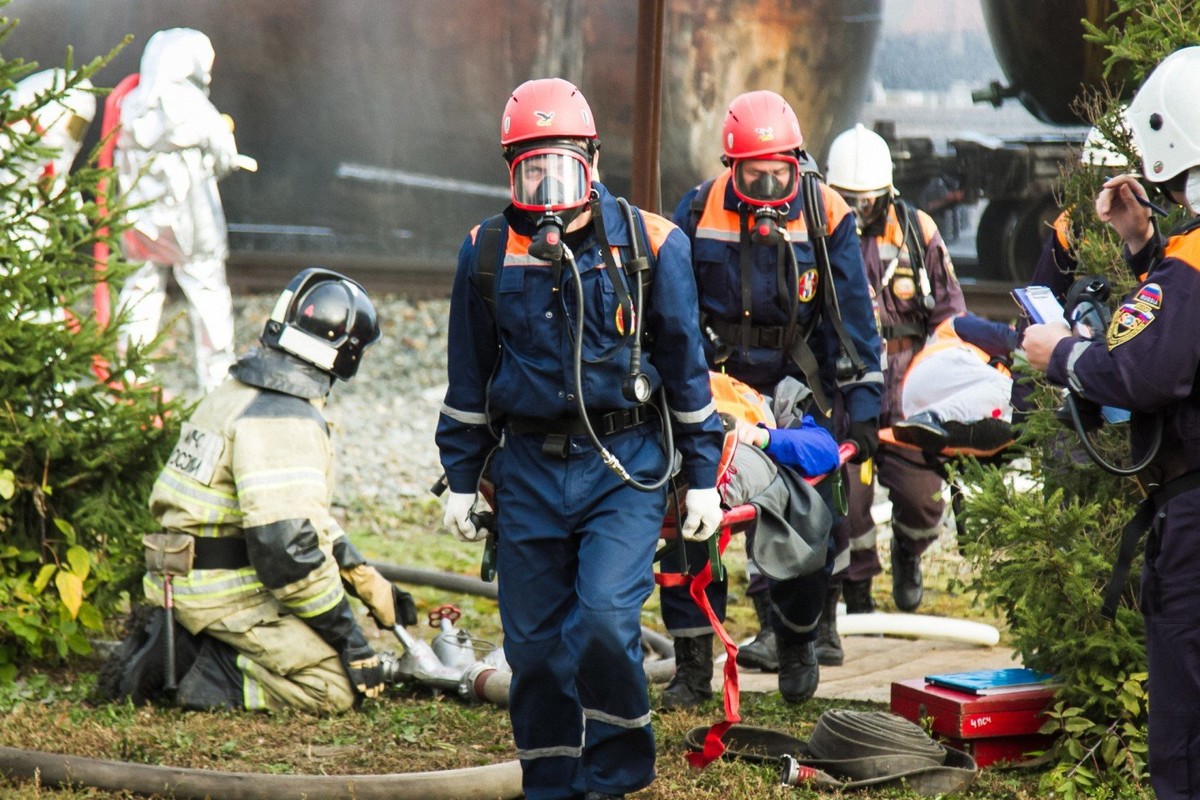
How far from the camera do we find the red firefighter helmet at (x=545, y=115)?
414cm

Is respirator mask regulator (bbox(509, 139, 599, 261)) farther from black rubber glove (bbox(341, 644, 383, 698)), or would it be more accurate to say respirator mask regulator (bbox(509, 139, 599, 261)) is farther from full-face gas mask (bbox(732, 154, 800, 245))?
black rubber glove (bbox(341, 644, 383, 698))

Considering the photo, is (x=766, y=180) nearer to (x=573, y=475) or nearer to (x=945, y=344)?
(x=573, y=475)

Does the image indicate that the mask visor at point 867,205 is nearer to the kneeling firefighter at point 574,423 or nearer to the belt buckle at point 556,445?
the kneeling firefighter at point 574,423

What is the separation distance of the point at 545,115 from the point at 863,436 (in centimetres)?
222

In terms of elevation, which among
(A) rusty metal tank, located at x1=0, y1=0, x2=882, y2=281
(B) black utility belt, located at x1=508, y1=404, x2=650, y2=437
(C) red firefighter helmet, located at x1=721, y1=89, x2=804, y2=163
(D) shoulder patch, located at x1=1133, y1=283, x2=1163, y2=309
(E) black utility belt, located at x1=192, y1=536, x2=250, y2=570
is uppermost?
(A) rusty metal tank, located at x1=0, y1=0, x2=882, y2=281

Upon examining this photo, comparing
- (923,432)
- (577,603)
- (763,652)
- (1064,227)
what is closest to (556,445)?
(577,603)

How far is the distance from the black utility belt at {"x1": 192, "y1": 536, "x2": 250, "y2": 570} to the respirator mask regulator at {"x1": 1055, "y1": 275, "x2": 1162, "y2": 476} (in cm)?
299

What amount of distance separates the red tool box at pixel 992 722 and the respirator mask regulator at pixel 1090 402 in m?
1.30

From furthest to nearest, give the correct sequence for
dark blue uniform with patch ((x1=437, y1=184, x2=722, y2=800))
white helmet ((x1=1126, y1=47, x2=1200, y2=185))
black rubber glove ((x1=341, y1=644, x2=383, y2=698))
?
black rubber glove ((x1=341, y1=644, x2=383, y2=698)) → dark blue uniform with patch ((x1=437, y1=184, x2=722, y2=800)) → white helmet ((x1=1126, y1=47, x2=1200, y2=185))

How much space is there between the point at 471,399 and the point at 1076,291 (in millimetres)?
1731

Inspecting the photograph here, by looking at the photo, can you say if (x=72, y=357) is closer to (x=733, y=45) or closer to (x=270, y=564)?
(x=270, y=564)

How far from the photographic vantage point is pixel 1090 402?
3.70 metres

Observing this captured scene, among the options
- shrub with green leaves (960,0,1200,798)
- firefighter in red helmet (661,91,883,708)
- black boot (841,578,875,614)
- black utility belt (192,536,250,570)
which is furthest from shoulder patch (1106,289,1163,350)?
black boot (841,578,875,614)

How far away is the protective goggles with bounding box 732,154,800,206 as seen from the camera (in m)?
5.51
